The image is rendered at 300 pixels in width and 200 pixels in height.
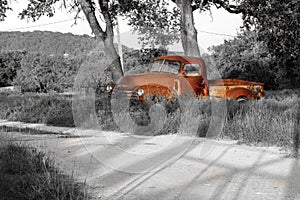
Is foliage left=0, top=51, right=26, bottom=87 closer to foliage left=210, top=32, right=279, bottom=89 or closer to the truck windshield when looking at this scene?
foliage left=210, top=32, right=279, bottom=89

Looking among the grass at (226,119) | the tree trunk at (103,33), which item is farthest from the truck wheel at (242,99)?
the tree trunk at (103,33)

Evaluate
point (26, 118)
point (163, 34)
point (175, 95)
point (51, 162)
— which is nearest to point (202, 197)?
point (51, 162)

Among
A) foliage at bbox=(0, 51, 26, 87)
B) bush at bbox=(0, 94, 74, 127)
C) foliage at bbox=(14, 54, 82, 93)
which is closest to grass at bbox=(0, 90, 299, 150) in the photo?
bush at bbox=(0, 94, 74, 127)

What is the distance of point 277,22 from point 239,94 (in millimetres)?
5721

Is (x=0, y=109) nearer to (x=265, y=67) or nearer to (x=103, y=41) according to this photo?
(x=103, y=41)

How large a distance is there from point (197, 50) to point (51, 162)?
1167cm

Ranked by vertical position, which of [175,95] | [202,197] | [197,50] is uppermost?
[197,50]

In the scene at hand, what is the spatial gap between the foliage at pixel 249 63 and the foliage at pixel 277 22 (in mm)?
3913

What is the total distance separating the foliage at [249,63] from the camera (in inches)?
919

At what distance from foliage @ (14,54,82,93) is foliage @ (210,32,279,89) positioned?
9.10m

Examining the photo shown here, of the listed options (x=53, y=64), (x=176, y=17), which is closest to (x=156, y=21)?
(x=176, y=17)

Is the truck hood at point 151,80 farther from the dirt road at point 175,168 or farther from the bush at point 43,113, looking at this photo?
the dirt road at point 175,168

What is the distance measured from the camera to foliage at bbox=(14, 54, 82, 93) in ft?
84.9

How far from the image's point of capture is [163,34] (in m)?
22.7
